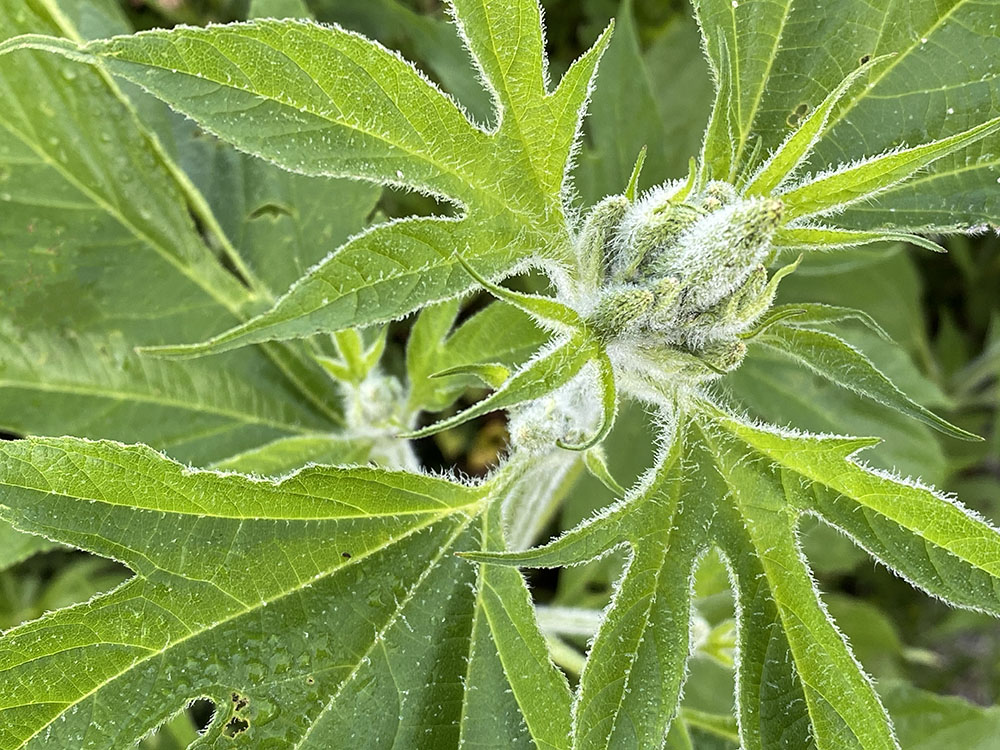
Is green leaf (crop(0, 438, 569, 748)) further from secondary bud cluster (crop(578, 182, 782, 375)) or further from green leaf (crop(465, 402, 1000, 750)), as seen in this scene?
secondary bud cluster (crop(578, 182, 782, 375))

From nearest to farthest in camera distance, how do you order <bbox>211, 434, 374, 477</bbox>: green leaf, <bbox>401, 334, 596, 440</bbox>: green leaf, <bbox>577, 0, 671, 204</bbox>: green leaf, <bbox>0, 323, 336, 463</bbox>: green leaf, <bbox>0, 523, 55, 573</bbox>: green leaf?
<bbox>401, 334, 596, 440</bbox>: green leaf < <bbox>211, 434, 374, 477</bbox>: green leaf < <bbox>0, 523, 55, 573</bbox>: green leaf < <bbox>0, 323, 336, 463</bbox>: green leaf < <bbox>577, 0, 671, 204</bbox>: green leaf

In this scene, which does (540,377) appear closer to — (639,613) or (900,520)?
(639,613)

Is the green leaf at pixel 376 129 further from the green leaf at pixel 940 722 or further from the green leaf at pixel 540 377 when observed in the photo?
the green leaf at pixel 940 722

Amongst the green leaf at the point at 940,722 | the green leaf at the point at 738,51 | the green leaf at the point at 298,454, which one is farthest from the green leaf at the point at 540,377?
the green leaf at the point at 940,722

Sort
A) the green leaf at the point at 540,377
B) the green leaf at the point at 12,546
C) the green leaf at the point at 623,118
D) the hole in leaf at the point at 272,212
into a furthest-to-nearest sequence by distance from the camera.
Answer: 1. the green leaf at the point at 623,118
2. the hole in leaf at the point at 272,212
3. the green leaf at the point at 12,546
4. the green leaf at the point at 540,377

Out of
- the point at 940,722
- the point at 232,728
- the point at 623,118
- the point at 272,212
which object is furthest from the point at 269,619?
the point at 940,722

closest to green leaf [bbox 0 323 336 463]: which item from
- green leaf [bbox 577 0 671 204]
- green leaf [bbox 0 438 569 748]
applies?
green leaf [bbox 0 438 569 748]

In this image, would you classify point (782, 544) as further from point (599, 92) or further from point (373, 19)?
point (373, 19)

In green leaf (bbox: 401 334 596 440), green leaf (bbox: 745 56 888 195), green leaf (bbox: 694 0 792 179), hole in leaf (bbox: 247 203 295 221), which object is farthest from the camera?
hole in leaf (bbox: 247 203 295 221)
